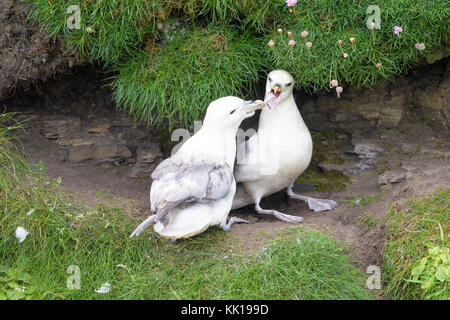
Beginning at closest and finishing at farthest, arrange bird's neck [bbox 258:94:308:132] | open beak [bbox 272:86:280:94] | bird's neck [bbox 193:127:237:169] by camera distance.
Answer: bird's neck [bbox 193:127:237:169]
open beak [bbox 272:86:280:94]
bird's neck [bbox 258:94:308:132]

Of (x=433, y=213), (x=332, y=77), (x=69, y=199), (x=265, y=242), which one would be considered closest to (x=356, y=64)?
(x=332, y=77)

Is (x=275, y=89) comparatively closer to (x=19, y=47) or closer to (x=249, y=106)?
(x=249, y=106)

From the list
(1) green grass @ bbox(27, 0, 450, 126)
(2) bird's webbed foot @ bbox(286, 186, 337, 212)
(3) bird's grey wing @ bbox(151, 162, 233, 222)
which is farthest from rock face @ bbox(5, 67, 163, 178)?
(2) bird's webbed foot @ bbox(286, 186, 337, 212)

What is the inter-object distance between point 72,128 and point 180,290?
207cm

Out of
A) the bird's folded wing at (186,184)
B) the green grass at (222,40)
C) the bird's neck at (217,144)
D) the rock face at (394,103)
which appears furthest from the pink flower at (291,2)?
the bird's folded wing at (186,184)

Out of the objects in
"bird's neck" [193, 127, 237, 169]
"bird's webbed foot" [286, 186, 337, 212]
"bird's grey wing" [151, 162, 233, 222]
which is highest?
"bird's neck" [193, 127, 237, 169]

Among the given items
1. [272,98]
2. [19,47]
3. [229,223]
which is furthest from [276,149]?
[19,47]

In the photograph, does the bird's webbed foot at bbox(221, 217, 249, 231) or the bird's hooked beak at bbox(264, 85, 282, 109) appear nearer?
the bird's webbed foot at bbox(221, 217, 249, 231)

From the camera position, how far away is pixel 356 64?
383cm

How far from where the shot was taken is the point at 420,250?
9.64 feet

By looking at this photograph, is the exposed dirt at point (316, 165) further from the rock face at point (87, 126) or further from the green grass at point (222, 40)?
the green grass at point (222, 40)

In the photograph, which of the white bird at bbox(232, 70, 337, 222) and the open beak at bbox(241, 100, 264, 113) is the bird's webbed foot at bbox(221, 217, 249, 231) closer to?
the white bird at bbox(232, 70, 337, 222)

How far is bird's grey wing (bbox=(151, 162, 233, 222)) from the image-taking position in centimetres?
309

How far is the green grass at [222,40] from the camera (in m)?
3.74
